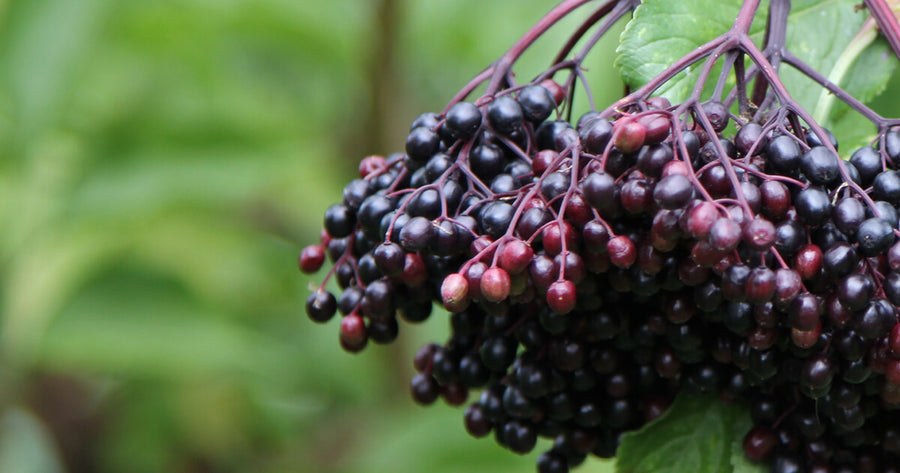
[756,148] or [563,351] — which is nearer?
[756,148]

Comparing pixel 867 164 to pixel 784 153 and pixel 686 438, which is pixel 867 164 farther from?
pixel 686 438

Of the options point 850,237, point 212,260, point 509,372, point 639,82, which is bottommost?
point 212,260

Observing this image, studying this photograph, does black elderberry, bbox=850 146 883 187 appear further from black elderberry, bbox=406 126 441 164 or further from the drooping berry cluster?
black elderberry, bbox=406 126 441 164

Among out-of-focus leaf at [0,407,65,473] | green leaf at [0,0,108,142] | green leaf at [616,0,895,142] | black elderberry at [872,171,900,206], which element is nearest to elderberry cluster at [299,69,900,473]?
black elderberry at [872,171,900,206]

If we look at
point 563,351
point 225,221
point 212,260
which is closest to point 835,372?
point 563,351

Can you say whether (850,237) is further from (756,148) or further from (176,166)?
(176,166)

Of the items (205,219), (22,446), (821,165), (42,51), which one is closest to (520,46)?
(821,165)

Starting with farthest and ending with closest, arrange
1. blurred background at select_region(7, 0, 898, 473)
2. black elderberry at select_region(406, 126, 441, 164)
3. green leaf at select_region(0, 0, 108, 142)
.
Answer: blurred background at select_region(7, 0, 898, 473), green leaf at select_region(0, 0, 108, 142), black elderberry at select_region(406, 126, 441, 164)
